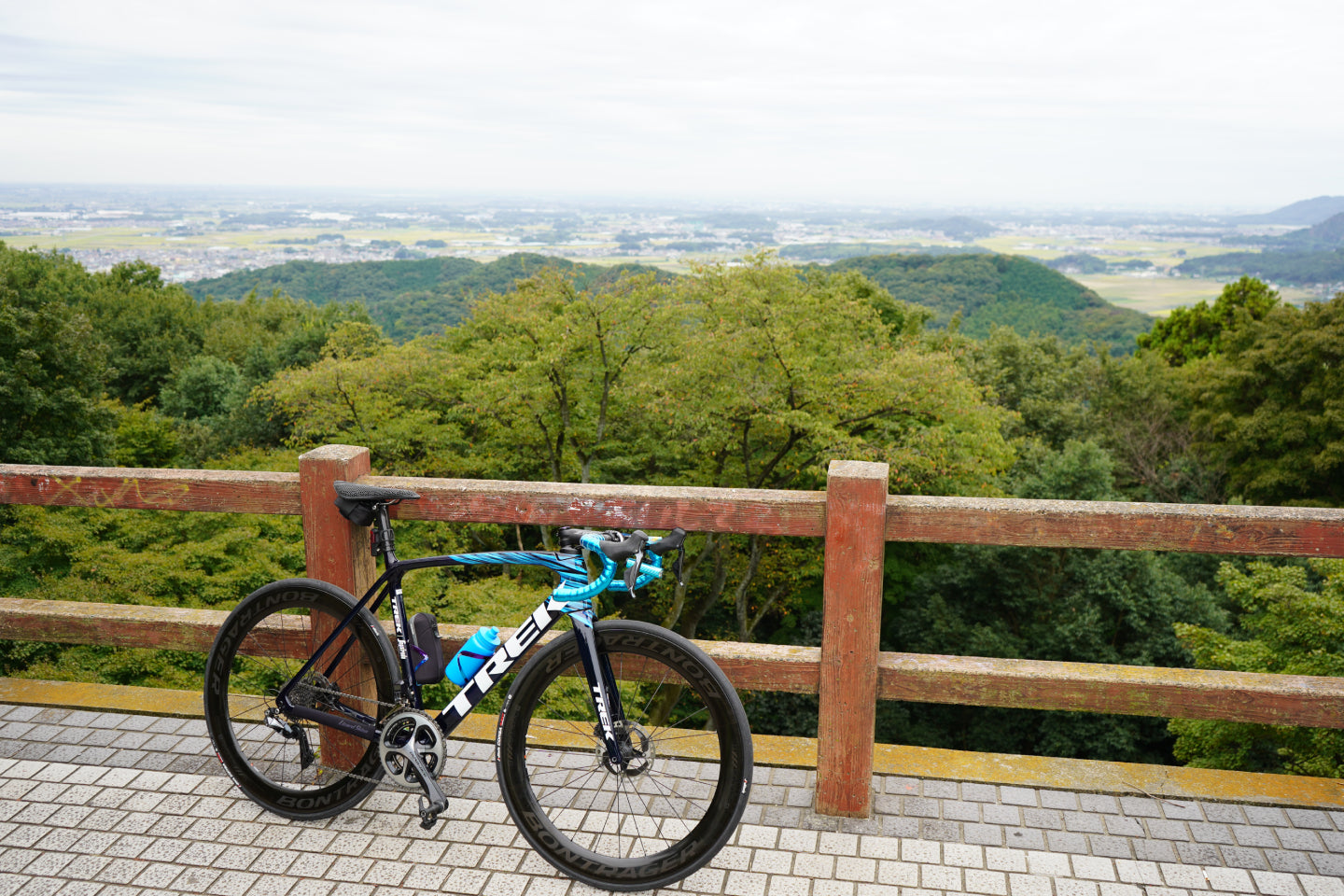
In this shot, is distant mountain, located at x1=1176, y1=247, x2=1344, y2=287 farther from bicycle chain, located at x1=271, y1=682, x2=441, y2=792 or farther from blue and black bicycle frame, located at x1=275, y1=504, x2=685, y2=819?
bicycle chain, located at x1=271, y1=682, x2=441, y2=792

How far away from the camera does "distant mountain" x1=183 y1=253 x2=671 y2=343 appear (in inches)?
2539

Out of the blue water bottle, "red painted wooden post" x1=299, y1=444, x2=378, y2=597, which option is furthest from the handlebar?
"red painted wooden post" x1=299, y1=444, x2=378, y2=597

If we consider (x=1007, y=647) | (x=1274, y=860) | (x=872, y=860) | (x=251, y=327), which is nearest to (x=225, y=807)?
(x=872, y=860)

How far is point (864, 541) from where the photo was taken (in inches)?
110

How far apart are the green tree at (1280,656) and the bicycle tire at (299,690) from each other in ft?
36.1

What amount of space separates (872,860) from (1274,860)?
119cm

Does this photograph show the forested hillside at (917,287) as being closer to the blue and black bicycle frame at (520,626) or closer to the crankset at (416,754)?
the blue and black bicycle frame at (520,626)

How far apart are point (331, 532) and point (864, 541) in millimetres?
1747

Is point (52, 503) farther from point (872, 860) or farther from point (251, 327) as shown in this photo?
point (251, 327)

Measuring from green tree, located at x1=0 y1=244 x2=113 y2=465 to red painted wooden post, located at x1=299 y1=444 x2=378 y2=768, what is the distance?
2664 cm

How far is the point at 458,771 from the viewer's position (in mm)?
3314

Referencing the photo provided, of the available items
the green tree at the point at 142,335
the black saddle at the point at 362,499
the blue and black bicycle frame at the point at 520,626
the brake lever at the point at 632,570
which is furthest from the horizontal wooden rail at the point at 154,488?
the green tree at the point at 142,335

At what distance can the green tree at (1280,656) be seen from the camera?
1151 cm

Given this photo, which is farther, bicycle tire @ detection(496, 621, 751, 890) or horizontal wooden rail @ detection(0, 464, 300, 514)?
horizontal wooden rail @ detection(0, 464, 300, 514)
